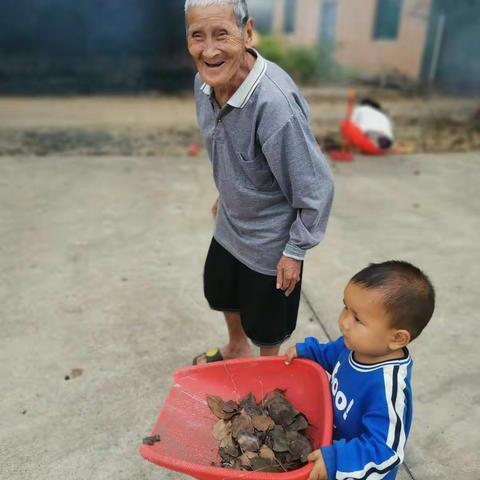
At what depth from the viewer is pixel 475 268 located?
3.31 metres

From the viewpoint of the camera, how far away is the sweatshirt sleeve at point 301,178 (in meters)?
1.67

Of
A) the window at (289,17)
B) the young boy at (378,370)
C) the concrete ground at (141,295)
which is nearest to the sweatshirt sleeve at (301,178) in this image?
the young boy at (378,370)

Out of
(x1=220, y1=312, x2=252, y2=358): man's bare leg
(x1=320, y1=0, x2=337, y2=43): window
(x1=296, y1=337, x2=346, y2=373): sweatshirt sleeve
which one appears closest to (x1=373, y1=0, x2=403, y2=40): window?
(x1=320, y1=0, x2=337, y2=43): window

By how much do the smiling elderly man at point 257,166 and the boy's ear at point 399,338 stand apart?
1.49 ft

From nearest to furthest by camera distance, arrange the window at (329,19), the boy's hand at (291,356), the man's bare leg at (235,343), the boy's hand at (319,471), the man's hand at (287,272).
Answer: the boy's hand at (319,471) < the boy's hand at (291,356) < the man's hand at (287,272) < the man's bare leg at (235,343) < the window at (329,19)

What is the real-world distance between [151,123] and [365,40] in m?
4.41

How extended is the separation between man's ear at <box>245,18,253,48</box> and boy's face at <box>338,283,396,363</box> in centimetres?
78

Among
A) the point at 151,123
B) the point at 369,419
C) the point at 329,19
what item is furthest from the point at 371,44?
the point at 369,419

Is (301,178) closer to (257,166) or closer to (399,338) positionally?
(257,166)

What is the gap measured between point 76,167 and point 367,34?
6029 millimetres

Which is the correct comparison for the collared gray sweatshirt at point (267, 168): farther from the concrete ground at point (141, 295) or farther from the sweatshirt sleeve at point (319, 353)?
the concrete ground at point (141, 295)

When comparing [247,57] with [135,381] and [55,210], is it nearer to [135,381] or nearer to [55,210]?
[135,381]

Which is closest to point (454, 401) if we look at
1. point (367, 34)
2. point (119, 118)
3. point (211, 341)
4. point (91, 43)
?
point (211, 341)

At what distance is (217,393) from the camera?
5.78 ft
